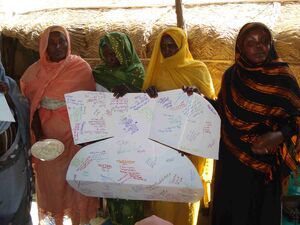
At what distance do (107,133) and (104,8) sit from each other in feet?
9.02

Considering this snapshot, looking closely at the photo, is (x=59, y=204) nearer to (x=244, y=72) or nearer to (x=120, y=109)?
(x=120, y=109)

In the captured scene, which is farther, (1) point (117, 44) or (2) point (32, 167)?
(2) point (32, 167)

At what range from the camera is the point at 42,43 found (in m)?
2.79

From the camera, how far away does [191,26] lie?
3914 millimetres

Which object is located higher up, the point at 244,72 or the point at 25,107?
the point at 244,72

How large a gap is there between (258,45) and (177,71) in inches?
25.3

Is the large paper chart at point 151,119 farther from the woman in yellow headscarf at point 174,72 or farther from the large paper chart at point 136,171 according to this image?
the woman in yellow headscarf at point 174,72

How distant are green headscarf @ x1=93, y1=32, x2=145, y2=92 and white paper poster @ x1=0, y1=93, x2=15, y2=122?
2.13 feet

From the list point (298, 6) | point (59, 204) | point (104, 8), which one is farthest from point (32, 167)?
point (298, 6)

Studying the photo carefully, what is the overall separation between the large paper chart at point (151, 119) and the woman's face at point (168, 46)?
40 cm

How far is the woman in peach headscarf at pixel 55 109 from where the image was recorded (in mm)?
2756

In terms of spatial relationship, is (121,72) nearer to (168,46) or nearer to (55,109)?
(168,46)

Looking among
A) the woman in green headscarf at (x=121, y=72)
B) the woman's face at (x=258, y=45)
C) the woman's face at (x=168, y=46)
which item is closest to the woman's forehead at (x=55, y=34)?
the woman in green headscarf at (x=121, y=72)

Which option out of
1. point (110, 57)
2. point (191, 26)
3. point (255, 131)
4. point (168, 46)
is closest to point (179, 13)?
point (191, 26)
